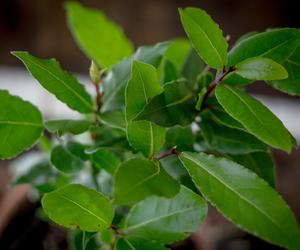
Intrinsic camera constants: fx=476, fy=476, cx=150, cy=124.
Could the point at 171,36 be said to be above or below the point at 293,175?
above

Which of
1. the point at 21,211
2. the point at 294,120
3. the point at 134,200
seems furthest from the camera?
the point at 294,120

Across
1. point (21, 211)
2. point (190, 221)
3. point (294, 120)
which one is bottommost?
point (294, 120)

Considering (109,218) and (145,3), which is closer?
(109,218)

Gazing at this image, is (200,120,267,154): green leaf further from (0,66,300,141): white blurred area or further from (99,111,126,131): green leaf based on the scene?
(0,66,300,141): white blurred area

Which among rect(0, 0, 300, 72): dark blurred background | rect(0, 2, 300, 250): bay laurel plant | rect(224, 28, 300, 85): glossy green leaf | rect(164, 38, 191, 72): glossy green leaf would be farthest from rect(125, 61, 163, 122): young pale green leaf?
rect(0, 0, 300, 72): dark blurred background

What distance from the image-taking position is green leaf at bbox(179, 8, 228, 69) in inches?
20.3

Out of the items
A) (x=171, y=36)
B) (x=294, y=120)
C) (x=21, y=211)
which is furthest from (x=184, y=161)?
(x=294, y=120)

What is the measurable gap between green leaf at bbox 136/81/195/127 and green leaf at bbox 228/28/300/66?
0.08 meters

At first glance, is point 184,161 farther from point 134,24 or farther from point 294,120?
point 294,120

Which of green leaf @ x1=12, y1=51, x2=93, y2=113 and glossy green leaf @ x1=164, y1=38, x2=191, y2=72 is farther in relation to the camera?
glossy green leaf @ x1=164, y1=38, x2=191, y2=72

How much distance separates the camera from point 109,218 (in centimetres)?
56

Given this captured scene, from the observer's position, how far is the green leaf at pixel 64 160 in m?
0.68

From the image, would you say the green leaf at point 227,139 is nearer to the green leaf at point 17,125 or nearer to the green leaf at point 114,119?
the green leaf at point 114,119

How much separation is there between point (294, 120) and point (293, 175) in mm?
491
